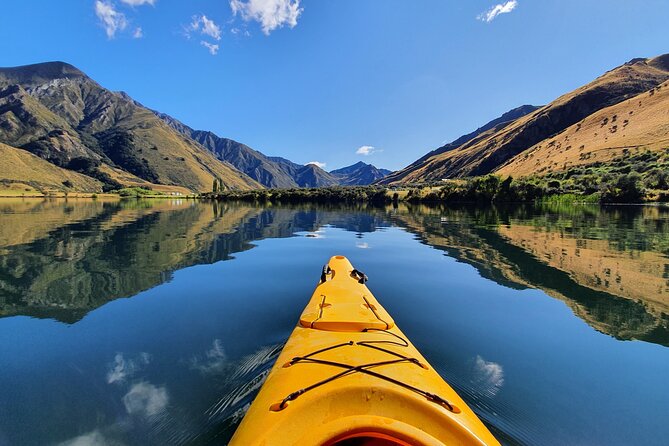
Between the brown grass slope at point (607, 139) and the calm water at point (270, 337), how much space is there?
413 feet

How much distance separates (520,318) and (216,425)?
1065cm

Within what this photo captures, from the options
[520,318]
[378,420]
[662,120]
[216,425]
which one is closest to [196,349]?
[216,425]

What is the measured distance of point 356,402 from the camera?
4297 millimetres

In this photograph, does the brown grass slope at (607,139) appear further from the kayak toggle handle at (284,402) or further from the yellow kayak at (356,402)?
the kayak toggle handle at (284,402)

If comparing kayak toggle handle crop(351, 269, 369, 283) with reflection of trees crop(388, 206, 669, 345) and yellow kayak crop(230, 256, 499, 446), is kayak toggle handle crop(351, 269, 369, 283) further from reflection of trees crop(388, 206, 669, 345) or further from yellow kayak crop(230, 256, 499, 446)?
reflection of trees crop(388, 206, 669, 345)

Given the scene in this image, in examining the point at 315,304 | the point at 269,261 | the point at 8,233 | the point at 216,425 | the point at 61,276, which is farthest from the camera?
the point at 8,233

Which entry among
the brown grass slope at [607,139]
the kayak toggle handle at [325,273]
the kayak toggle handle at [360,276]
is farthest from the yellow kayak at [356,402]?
the brown grass slope at [607,139]

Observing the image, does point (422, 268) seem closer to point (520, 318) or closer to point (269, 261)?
point (520, 318)

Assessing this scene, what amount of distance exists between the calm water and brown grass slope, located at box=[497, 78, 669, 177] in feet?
413

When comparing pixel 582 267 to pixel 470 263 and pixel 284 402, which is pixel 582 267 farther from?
pixel 284 402

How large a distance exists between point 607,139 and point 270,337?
179 metres

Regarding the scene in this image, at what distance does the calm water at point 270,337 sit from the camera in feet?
20.8

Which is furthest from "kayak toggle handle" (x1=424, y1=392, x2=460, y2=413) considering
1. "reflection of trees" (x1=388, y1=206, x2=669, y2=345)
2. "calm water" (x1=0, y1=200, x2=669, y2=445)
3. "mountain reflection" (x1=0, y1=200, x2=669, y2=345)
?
"reflection of trees" (x1=388, y1=206, x2=669, y2=345)

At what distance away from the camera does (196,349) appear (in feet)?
30.3
